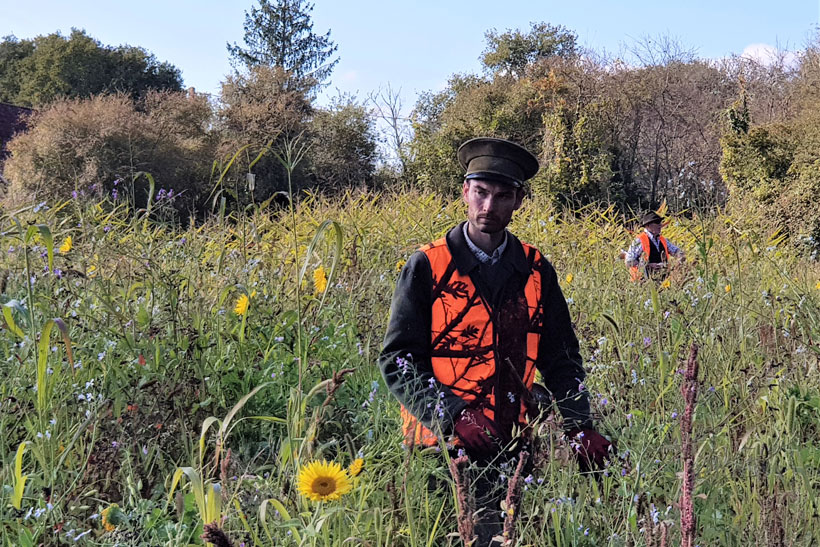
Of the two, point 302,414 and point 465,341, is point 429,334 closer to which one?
point 465,341

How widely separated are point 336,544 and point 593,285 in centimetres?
345

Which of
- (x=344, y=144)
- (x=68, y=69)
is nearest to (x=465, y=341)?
(x=344, y=144)

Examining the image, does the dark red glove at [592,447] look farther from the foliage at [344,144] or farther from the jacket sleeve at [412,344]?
the foliage at [344,144]

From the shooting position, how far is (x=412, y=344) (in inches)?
90.4

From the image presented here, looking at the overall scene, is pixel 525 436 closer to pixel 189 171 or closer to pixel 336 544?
pixel 336 544

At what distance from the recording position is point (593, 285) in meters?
4.91

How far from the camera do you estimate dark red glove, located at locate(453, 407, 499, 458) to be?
2043mm

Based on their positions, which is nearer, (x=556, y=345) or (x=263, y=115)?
(x=556, y=345)

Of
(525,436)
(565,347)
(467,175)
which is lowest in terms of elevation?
(525,436)

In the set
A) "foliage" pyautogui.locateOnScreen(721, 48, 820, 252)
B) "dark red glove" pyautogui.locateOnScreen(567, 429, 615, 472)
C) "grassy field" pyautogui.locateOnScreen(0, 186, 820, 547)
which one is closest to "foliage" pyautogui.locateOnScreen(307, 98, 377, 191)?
"foliage" pyautogui.locateOnScreen(721, 48, 820, 252)

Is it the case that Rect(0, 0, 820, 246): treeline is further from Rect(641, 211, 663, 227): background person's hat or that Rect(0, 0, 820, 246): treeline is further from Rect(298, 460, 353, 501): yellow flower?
Rect(298, 460, 353, 501): yellow flower

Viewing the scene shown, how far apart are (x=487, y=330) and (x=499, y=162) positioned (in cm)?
54

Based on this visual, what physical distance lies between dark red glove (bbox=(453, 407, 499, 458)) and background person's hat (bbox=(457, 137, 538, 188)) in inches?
29.0

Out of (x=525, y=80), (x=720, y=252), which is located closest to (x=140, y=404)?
(x=720, y=252)
